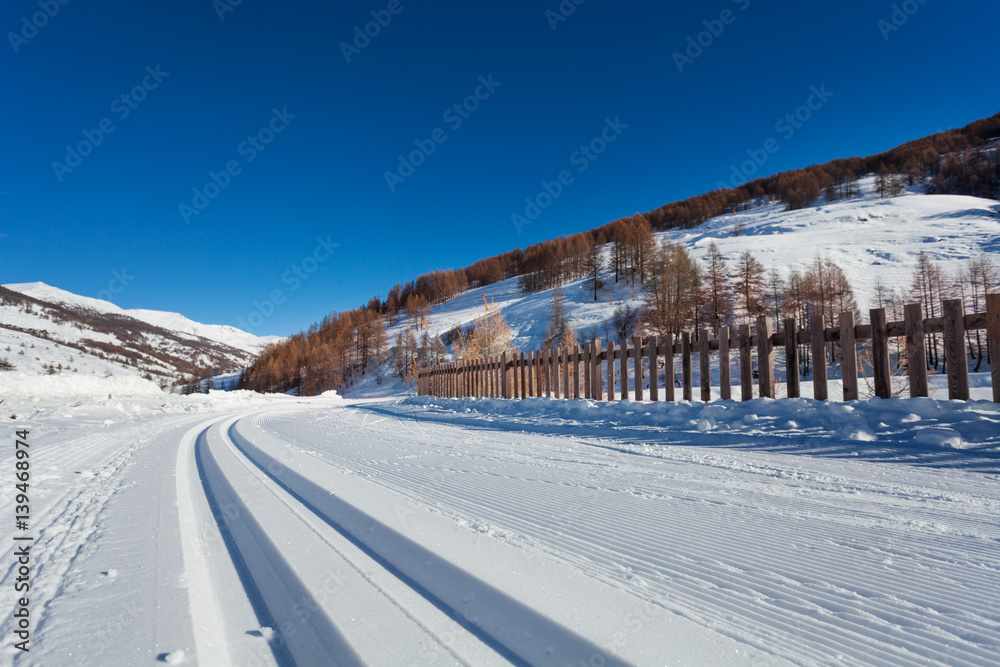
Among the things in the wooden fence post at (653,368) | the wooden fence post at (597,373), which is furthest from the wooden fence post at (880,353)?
the wooden fence post at (597,373)

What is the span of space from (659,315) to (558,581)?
133ft

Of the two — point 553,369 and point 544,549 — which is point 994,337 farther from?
point 553,369

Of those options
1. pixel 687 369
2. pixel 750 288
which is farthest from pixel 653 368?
pixel 750 288

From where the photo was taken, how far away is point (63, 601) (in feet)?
4.60

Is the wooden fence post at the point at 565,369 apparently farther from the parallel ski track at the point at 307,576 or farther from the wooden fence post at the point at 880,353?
the parallel ski track at the point at 307,576

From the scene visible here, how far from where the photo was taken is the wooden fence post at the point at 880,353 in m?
4.75

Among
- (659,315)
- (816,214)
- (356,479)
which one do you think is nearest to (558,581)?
(356,479)

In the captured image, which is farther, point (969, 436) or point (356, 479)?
point (969, 436)

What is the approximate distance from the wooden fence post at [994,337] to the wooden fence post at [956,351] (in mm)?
176

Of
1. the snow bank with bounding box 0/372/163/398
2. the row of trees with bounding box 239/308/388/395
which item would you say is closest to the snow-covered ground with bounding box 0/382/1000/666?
the snow bank with bounding box 0/372/163/398

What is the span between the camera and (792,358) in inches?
223

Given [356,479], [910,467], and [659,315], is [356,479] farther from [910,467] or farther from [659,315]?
[659,315]

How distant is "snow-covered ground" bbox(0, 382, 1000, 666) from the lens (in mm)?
1155

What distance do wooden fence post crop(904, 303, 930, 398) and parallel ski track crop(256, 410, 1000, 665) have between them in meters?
3.24
